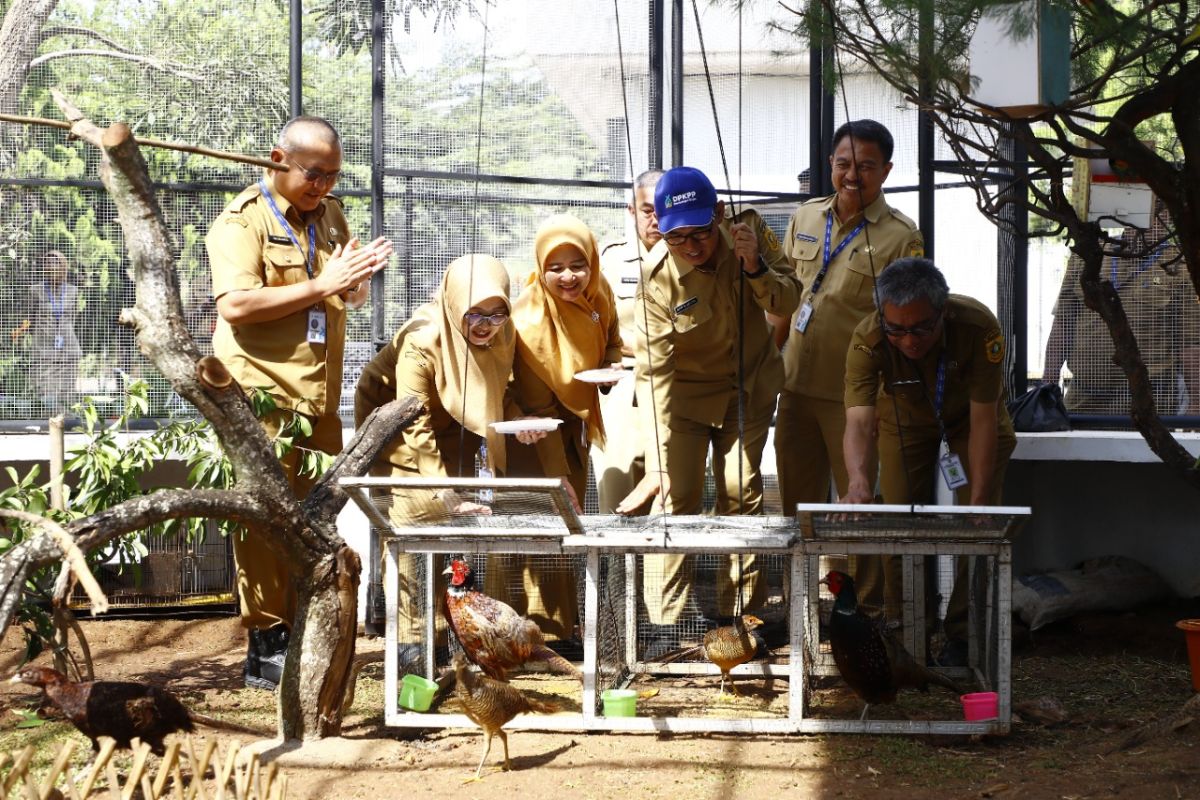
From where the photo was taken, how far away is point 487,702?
383 centimetres

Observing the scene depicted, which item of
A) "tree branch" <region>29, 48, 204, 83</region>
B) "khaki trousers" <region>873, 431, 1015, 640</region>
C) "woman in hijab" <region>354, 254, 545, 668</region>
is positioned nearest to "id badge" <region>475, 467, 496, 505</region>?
"woman in hijab" <region>354, 254, 545, 668</region>

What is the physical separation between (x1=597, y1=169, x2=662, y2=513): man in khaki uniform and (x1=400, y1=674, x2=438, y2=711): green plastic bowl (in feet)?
5.28

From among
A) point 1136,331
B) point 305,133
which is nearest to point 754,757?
point 305,133

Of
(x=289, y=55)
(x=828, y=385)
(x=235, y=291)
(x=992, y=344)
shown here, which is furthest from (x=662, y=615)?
(x=289, y=55)

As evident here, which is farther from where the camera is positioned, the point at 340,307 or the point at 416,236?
the point at 416,236

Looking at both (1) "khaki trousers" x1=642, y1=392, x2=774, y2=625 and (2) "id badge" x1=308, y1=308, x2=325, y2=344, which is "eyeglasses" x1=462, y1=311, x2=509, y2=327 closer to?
(2) "id badge" x1=308, y1=308, x2=325, y2=344

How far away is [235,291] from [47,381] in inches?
90.7

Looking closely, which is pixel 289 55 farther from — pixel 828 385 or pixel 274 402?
pixel 828 385

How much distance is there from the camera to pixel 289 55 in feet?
20.8

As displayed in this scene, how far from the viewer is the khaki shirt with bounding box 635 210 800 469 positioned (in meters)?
4.80

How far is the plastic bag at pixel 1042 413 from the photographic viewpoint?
6.11m

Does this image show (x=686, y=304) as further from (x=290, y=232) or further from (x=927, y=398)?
(x=290, y=232)

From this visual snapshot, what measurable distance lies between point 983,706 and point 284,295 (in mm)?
2476

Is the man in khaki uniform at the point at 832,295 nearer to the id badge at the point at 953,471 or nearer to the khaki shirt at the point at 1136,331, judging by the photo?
the id badge at the point at 953,471
